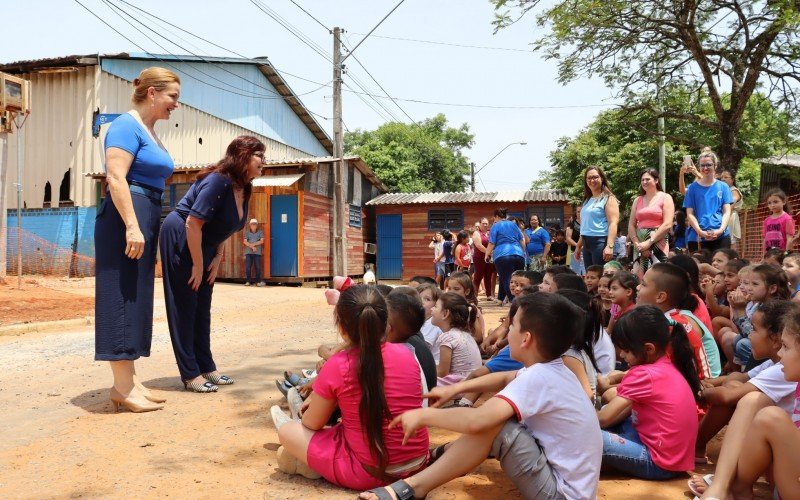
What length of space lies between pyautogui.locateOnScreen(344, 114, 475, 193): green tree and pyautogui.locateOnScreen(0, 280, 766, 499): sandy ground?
31444 millimetres

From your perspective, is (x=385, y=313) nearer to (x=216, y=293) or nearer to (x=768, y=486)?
(x=768, y=486)

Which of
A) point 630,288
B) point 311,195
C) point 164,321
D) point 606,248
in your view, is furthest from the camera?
point 311,195

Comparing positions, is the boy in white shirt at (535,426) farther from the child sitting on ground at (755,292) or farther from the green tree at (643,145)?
the green tree at (643,145)

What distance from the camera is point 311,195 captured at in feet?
60.7

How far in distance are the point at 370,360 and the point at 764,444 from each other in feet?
5.26

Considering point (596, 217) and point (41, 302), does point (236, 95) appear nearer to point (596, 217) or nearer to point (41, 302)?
point (41, 302)

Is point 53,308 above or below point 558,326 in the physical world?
below

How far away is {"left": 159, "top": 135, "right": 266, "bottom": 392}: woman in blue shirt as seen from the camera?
14.8 feet

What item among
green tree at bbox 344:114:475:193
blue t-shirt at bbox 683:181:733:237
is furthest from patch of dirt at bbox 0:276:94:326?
green tree at bbox 344:114:475:193

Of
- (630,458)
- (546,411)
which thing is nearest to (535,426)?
(546,411)

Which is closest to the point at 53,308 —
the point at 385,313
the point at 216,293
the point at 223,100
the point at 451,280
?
the point at 216,293

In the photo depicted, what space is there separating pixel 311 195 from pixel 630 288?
14375 mm

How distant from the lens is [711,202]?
6.99 m

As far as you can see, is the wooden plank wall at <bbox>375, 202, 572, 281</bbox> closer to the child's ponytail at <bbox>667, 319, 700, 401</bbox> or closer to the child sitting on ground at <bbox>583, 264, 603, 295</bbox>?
the child sitting on ground at <bbox>583, 264, 603, 295</bbox>
